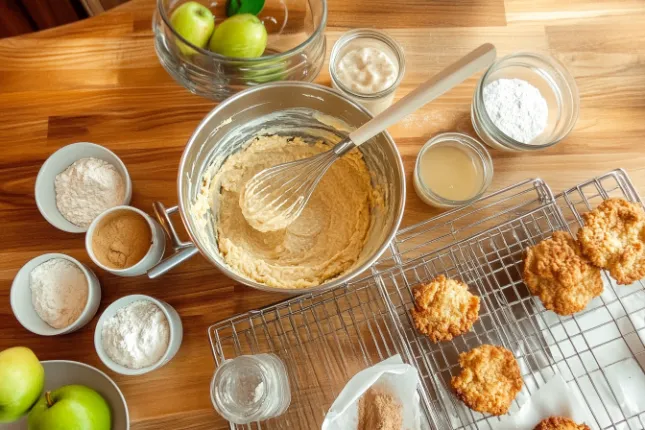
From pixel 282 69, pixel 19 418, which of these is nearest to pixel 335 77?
pixel 282 69

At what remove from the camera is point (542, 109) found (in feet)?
3.15

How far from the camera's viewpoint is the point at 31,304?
2.72ft

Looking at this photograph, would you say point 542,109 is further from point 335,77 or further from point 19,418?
point 19,418

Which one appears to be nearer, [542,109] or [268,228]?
[268,228]

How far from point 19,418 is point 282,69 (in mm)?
696

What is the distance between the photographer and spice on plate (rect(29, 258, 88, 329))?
0.82 metres

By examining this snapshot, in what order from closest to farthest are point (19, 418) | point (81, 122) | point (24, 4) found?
point (19, 418), point (81, 122), point (24, 4)

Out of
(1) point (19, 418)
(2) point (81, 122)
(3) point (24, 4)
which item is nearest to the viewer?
(1) point (19, 418)

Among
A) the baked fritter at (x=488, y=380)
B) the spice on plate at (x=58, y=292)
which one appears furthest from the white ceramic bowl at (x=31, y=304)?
the baked fritter at (x=488, y=380)

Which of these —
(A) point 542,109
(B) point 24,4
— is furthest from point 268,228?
(B) point 24,4

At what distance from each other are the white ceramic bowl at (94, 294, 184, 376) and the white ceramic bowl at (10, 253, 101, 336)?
0.11 ft

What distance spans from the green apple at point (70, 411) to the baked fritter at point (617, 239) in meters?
0.81

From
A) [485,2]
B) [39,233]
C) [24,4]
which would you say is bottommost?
[39,233]

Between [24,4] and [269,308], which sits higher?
[24,4]
